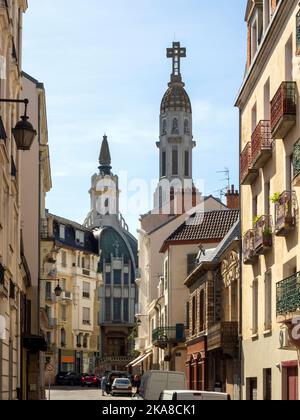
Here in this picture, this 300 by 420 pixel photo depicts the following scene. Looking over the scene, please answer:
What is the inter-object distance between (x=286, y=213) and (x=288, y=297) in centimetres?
199

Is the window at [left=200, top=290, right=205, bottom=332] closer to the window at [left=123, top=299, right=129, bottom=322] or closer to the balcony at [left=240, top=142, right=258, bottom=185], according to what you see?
the balcony at [left=240, top=142, right=258, bottom=185]

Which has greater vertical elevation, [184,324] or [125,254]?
[125,254]

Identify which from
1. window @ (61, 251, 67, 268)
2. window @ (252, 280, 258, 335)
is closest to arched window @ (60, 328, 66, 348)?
window @ (61, 251, 67, 268)

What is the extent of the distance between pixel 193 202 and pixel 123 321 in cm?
5749

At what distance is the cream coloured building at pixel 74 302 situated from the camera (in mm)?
96438

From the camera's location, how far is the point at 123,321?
5192 inches

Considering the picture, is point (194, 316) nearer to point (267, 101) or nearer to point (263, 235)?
point (267, 101)

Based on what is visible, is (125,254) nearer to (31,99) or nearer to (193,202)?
(193,202)

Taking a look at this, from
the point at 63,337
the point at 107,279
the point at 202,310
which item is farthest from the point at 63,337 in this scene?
the point at 202,310

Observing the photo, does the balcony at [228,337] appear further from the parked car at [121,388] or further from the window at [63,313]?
the window at [63,313]

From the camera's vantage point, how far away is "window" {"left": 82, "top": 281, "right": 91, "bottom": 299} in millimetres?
104188

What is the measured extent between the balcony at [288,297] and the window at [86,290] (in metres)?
82.3

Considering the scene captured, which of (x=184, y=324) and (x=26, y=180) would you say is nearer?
(x=26, y=180)
